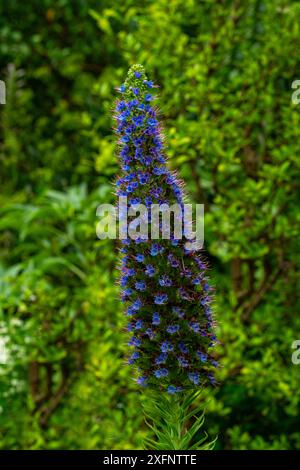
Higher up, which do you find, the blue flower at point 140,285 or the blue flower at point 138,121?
the blue flower at point 138,121

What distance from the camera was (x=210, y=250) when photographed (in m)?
3.29

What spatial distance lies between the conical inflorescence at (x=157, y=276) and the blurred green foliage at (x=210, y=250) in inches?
42.0

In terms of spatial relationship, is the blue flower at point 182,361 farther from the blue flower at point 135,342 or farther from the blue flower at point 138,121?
the blue flower at point 138,121

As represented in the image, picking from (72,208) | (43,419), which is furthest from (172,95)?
(43,419)

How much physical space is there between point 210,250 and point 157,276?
1625mm

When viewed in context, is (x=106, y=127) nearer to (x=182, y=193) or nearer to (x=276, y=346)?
(x=276, y=346)

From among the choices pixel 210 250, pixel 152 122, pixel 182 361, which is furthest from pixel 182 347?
pixel 210 250

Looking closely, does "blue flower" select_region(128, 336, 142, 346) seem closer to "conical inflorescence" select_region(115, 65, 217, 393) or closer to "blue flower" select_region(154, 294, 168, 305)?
"conical inflorescence" select_region(115, 65, 217, 393)

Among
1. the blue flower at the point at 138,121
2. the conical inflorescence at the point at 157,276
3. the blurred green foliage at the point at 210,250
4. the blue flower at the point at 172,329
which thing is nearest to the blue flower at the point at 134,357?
the conical inflorescence at the point at 157,276

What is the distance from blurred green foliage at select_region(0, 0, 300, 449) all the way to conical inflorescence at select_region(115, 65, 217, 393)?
3.50 feet

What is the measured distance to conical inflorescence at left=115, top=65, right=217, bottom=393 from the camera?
Answer: 168 centimetres


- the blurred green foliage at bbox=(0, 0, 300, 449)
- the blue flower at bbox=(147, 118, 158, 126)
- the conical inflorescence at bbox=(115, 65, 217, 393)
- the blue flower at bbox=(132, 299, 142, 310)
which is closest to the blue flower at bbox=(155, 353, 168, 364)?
the conical inflorescence at bbox=(115, 65, 217, 393)

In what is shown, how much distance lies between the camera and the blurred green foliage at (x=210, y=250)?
9.81 ft
